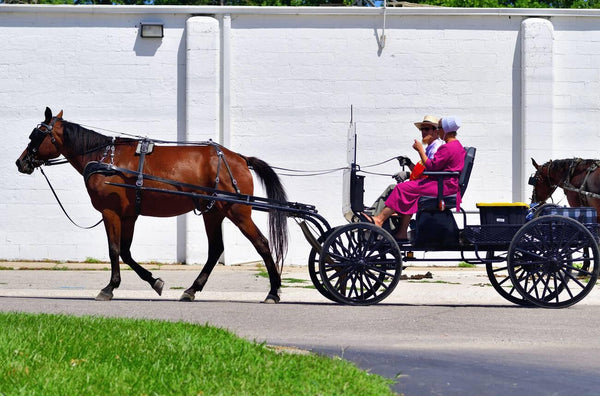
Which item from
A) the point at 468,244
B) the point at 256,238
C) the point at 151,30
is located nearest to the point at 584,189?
the point at 468,244

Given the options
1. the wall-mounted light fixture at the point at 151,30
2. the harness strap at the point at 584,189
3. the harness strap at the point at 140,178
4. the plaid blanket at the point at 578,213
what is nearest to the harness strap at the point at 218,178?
the harness strap at the point at 140,178

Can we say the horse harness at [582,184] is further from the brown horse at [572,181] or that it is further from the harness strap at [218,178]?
the harness strap at [218,178]

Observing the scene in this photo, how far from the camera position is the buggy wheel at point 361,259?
11.4m

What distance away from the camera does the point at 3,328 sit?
8.17 meters

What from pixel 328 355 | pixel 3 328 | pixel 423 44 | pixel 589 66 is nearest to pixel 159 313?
pixel 3 328

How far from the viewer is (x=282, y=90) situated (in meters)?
18.8

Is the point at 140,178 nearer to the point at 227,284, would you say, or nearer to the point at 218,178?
the point at 218,178

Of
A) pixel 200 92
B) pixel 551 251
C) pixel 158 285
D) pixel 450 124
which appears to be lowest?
pixel 158 285

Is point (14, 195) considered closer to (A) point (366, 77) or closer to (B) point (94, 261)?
(B) point (94, 261)

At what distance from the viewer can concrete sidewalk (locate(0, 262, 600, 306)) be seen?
12977mm

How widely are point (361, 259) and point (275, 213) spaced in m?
1.39

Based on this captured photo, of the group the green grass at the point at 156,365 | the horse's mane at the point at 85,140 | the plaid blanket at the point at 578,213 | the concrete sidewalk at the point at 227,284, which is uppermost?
the horse's mane at the point at 85,140

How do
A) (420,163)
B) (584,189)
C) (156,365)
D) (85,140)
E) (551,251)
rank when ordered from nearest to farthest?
(156,365)
(551,251)
(420,163)
(85,140)
(584,189)

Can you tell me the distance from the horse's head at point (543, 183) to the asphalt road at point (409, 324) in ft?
5.53
